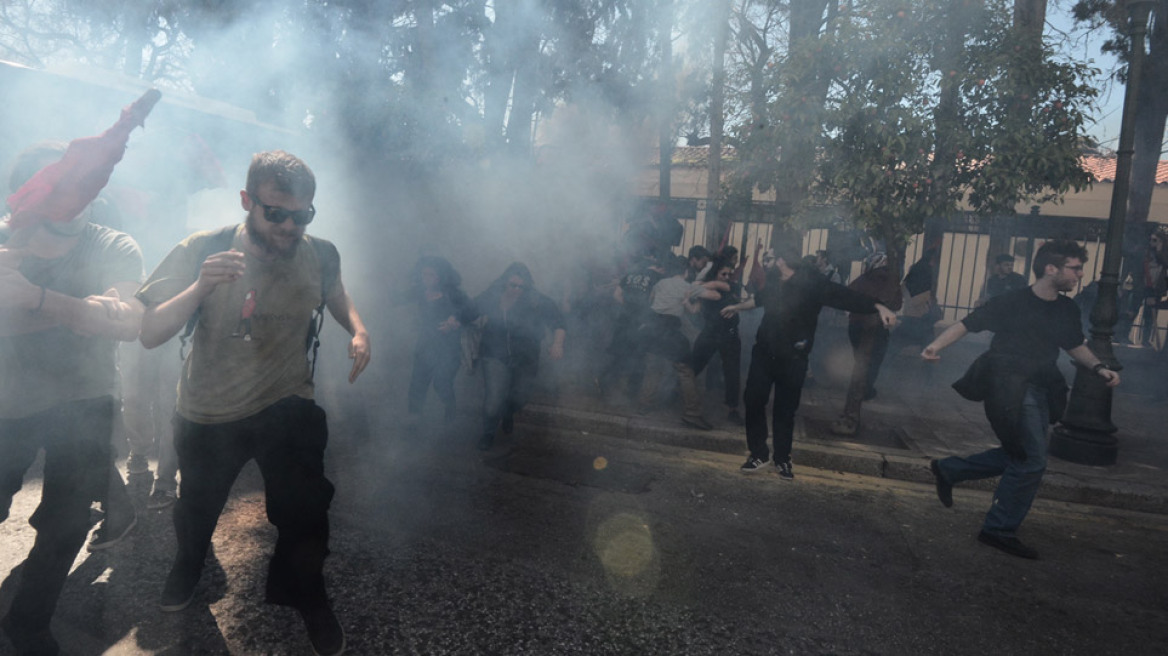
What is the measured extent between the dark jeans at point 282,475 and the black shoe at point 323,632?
0.03 m

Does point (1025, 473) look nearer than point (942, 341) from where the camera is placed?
Yes

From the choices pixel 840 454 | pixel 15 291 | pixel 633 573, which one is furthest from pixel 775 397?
pixel 15 291

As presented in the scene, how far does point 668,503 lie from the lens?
4199 mm

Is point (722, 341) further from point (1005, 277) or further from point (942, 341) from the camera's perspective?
point (1005, 277)

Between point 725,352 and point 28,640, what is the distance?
197 inches

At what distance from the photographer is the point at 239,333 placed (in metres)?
2.34

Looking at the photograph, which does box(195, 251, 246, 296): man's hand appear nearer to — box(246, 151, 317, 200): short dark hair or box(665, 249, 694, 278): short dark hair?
box(246, 151, 317, 200): short dark hair

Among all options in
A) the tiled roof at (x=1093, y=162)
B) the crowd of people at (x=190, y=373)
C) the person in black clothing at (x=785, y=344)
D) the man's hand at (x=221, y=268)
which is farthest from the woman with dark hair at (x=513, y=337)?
the tiled roof at (x=1093, y=162)

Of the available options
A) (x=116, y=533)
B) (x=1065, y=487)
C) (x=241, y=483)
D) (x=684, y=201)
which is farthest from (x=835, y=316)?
(x=116, y=533)

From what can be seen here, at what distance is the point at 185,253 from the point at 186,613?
4.20ft

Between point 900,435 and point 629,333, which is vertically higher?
point 629,333

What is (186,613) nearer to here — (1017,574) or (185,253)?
(185,253)

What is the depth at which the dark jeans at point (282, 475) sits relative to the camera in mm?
2352

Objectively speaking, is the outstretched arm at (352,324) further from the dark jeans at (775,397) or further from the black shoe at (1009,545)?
the black shoe at (1009,545)
